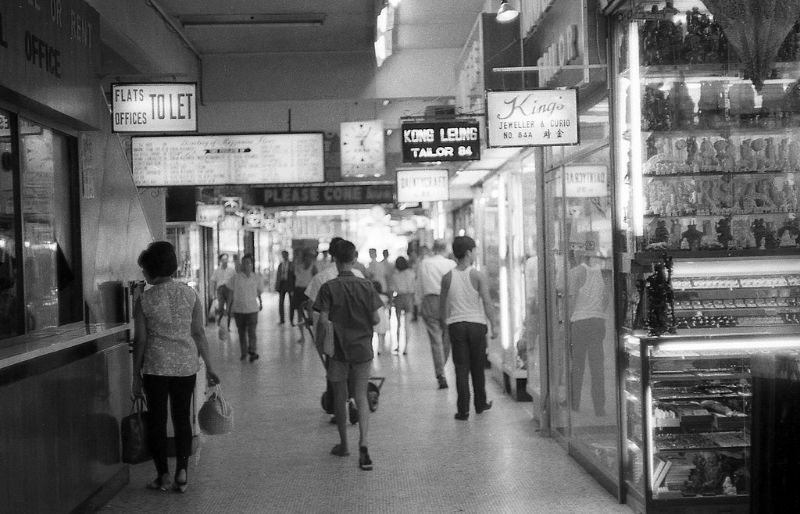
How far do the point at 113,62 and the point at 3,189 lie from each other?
5.31 metres

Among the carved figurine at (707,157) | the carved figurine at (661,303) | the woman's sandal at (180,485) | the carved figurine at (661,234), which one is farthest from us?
the woman's sandal at (180,485)

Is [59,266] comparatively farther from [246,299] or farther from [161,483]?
[246,299]

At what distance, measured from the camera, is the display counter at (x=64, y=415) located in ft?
15.9

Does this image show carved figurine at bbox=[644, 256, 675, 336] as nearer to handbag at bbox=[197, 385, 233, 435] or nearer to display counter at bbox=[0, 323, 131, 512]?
handbag at bbox=[197, 385, 233, 435]

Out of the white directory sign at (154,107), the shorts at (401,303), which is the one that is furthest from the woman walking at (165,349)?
the shorts at (401,303)

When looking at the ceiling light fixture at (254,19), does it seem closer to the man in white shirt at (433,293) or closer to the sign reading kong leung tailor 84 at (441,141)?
the sign reading kong leung tailor 84 at (441,141)

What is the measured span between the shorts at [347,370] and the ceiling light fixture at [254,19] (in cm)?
666

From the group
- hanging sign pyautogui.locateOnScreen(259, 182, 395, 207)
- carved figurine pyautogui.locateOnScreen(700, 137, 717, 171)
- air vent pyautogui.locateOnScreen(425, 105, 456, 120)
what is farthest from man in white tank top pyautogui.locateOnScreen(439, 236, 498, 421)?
hanging sign pyautogui.locateOnScreen(259, 182, 395, 207)

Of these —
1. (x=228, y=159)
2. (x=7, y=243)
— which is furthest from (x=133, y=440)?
(x=228, y=159)

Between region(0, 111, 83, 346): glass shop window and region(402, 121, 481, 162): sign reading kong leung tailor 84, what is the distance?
4.96m

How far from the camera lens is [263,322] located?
23797 mm

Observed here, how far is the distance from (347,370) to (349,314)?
47 cm

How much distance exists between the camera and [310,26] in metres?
13.2

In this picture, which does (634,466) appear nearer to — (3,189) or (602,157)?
(602,157)
